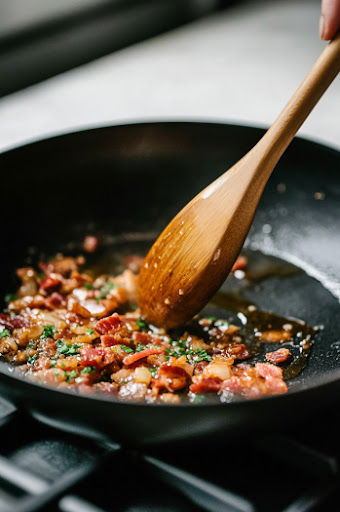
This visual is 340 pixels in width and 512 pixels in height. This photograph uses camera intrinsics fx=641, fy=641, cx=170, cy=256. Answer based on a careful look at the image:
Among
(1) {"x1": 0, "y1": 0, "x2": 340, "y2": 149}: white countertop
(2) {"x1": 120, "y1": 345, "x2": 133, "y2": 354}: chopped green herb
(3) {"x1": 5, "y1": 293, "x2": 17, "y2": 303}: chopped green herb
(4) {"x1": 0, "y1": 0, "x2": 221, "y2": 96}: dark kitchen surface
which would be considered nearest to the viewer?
(2) {"x1": 120, "y1": 345, "x2": 133, "y2": 354}: chopped green herb

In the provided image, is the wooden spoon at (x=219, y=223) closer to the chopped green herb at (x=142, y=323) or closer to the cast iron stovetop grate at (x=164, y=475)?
the chopped green herb at (x=142, y=323)

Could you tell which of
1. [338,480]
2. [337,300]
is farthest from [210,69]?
[338,480]

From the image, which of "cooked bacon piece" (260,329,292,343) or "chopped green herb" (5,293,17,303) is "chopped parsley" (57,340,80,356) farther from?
"cooked bacon piece" (260,329,292,343)

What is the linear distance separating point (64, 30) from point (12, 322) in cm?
204

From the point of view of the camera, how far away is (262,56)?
11.2 ft

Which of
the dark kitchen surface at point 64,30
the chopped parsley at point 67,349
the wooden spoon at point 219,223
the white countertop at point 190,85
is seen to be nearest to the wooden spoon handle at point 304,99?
the wooden spoon at point 219,223

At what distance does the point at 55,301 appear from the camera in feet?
5.29

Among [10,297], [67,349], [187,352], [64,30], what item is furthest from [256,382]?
[64,30]

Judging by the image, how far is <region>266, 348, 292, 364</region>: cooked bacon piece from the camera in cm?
143

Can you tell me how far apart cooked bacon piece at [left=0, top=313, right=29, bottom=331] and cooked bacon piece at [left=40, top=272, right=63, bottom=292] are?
0.14 meters

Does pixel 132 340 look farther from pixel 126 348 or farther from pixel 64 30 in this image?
pixel 64 30

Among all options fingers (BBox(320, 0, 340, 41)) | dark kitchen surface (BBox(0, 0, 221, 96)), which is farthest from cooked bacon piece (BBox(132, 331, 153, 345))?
dark kitchen surface (BBox(0, 0, 221, 96))

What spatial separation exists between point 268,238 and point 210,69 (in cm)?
159

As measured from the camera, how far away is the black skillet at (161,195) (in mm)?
1749
